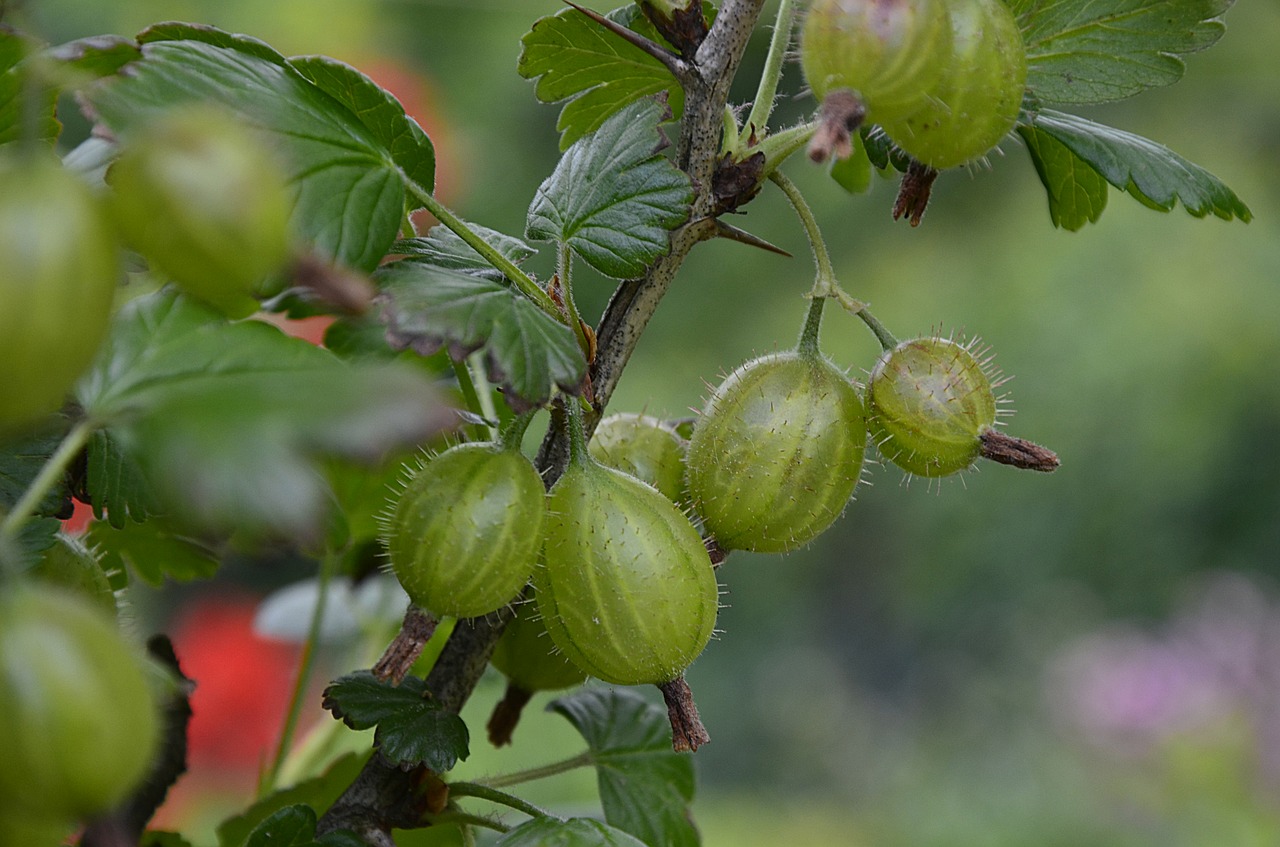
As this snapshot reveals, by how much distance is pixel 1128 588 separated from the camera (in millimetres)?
3412

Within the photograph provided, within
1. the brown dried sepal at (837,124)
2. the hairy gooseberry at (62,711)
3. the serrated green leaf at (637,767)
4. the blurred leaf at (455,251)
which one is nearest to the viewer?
the hairy gooseberry at (62,711)

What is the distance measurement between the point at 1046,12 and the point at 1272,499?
3.23 metres

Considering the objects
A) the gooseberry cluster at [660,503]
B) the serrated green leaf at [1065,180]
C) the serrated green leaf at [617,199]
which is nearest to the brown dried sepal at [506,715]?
the gooseberry cluster at [660,503]

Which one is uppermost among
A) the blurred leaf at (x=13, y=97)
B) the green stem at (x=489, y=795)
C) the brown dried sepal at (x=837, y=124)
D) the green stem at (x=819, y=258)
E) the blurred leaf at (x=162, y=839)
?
the brown dried sepal at (x=837, y=124)

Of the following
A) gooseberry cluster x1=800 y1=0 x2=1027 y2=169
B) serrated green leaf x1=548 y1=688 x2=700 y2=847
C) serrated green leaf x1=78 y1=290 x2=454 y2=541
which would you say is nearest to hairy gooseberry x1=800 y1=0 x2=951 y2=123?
gooseberry cluster x1=800 y1=0 x2=1027 y2=169

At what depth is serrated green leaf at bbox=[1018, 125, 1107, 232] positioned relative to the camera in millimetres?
583

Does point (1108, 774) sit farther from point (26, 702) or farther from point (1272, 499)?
point (26, 702)

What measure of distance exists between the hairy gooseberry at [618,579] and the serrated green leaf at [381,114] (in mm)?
127

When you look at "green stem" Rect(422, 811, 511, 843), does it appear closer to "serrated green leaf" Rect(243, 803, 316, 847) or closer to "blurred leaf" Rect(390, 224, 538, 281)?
"serrated green leaf" Rect(243, 803, 316, 847)

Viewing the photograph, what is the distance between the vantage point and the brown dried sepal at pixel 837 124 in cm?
36

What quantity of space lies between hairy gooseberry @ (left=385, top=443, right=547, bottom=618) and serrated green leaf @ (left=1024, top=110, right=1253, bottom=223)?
11.3 inches

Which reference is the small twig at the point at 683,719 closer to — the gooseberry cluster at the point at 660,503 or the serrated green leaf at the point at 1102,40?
the gooseberry cluster at the point at 660,503

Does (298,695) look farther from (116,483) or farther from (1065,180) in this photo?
(1065,180)

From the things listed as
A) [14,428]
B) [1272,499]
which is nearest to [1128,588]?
[1272,499]
